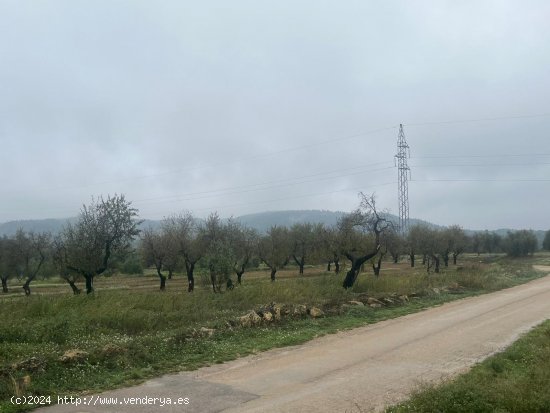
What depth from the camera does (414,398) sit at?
728 centimetres

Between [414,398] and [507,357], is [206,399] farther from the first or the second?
[507,357]

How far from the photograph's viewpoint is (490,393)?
7.29 metres

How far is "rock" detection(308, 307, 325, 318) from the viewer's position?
18.2 metres

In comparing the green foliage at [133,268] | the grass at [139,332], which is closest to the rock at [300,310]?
the grass at [139,332]

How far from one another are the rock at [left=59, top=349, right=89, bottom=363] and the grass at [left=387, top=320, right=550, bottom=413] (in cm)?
666

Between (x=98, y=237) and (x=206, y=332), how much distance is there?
2390 cm

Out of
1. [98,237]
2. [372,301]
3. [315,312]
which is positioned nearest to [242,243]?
[98,237]

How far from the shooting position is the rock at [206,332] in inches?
538

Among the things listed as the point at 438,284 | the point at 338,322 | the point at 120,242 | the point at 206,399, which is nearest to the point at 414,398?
the point at 206,399

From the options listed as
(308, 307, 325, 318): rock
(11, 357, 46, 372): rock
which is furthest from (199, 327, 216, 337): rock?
(308, 307, 325, 318): rock

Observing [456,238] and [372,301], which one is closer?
[372,301]

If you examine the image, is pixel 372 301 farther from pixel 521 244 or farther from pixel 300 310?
pixel 521 244

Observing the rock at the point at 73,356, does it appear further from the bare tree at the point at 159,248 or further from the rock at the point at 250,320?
the bare tree at the point at 159,248

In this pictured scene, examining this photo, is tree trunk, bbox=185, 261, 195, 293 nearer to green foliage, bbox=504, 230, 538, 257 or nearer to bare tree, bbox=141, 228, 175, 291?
bare tree, bbox=141, 228, 175, 291
